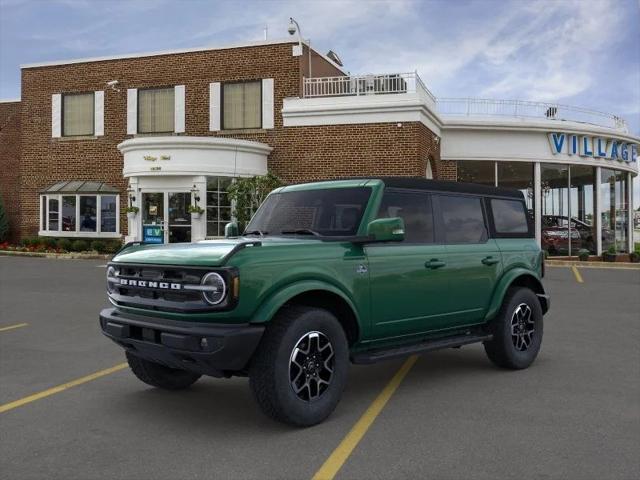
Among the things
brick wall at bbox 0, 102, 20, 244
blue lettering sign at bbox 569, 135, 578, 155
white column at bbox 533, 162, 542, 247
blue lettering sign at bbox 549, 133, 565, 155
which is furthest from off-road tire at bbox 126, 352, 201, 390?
brick wall at bbox 0, 102, 20, 244

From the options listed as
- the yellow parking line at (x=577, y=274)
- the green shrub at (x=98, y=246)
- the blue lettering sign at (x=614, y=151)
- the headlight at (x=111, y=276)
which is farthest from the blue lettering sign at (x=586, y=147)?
the headlight at (x=111, y=276)

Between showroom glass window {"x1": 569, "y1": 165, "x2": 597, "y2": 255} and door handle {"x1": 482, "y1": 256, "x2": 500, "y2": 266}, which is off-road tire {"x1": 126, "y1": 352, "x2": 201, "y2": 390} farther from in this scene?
showroom glass window {"x1": 569, "y1": 165, "x2": 597, "y2": 255}

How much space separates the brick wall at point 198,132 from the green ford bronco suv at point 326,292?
567 inches

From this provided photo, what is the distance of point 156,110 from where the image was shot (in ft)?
79.7

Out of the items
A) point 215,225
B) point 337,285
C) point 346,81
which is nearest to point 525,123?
point 346,81

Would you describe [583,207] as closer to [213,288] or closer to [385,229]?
[385,229]

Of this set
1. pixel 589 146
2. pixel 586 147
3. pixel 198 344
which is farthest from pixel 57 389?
pixel 589 146

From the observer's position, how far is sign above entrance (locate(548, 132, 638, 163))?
79.1 ft

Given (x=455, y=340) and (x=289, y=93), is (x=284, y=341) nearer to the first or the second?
(x=455, y=340)

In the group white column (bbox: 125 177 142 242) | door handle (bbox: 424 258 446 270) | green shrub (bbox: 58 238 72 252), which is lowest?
door handle (bbox: 424 258 446 270)

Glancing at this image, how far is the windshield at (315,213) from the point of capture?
5348 millimetres

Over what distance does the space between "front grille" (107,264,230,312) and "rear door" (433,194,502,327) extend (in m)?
2.44

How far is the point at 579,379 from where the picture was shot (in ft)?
19.7

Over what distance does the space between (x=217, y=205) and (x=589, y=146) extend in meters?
15.1
